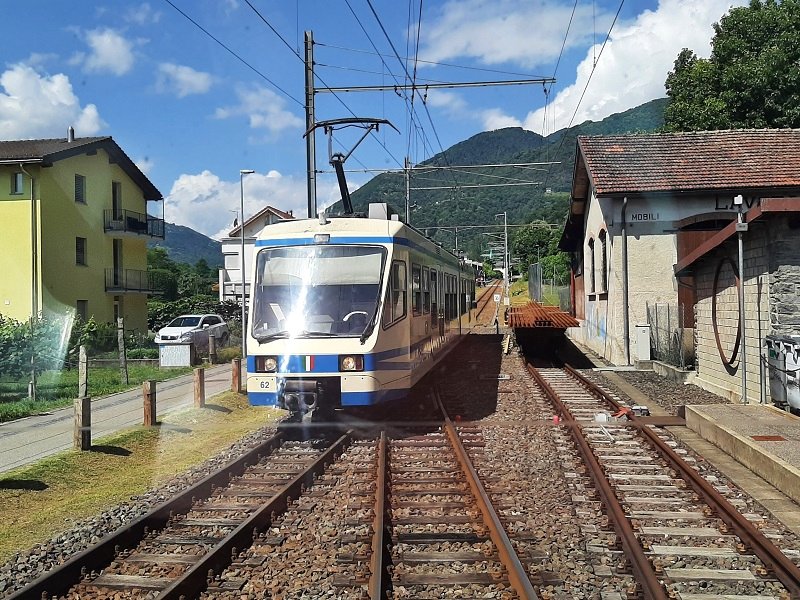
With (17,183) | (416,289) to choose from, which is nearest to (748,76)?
(416,289)

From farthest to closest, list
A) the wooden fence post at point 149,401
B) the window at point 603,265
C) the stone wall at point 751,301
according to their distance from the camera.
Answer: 1. the window at point 603,265
2. the wooden fence post at point 149,401
3. the stone wall at point 751,301

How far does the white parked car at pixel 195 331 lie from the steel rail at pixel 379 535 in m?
20.3

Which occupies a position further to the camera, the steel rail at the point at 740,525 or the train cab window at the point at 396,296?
the train cab window at the point at 396,296

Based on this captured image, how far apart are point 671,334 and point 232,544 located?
49.6 ft

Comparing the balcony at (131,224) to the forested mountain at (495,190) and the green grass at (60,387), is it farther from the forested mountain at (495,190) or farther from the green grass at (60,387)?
the green grass at (60,387)

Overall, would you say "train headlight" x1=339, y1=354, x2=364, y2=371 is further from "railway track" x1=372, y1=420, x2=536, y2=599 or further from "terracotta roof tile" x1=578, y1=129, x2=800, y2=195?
"terracotta roof tile" x1=578, y1=129, x2=800, y2=195

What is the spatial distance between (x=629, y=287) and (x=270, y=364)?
13.7 m

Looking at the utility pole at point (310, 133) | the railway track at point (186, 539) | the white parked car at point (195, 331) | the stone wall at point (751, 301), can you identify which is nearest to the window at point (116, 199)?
the white parked car at point (195, 331)

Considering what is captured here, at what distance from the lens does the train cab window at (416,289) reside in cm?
1191

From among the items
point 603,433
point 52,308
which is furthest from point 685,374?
point 52,308

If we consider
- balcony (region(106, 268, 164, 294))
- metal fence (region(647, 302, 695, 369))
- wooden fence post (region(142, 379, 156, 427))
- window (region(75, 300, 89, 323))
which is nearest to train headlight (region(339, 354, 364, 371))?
wooden fence post (region(142, 379, 156, 427))

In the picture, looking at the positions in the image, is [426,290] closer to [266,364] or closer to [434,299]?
[434,299]

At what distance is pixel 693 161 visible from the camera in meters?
21.7

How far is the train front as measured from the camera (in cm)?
1004
